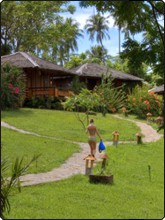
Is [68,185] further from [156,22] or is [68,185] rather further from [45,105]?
[156,22]

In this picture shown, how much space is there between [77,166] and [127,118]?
1.79ft

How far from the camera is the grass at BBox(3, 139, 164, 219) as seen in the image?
1.46 m

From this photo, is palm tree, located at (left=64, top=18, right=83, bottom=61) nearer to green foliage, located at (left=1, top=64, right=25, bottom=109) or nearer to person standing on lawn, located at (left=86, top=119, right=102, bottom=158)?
green foliage, located at (left=1, top=64, right=25, bottom=109)

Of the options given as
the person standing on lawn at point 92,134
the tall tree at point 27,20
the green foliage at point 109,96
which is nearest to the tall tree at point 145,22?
the tall tree at point 27,20

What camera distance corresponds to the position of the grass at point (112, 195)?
1.46 metres

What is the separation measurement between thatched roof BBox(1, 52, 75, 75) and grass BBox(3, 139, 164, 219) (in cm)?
49

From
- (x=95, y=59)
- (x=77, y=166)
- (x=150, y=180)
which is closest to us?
(x=95, y=59)

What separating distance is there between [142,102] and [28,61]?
68cm

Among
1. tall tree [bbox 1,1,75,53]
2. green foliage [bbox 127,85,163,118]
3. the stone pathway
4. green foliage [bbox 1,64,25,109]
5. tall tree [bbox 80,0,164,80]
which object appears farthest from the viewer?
the stone pathway

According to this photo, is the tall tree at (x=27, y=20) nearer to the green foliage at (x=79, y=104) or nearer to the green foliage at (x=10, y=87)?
the green foliage at (x=10, y=87)

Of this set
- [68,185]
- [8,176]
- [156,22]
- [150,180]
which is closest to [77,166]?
[68,185]

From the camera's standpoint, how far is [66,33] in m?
1.18

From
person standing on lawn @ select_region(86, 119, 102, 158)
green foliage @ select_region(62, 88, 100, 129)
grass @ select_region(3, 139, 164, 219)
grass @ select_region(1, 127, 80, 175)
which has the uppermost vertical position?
green foliage @ select_region(62, 88, 100, 129)

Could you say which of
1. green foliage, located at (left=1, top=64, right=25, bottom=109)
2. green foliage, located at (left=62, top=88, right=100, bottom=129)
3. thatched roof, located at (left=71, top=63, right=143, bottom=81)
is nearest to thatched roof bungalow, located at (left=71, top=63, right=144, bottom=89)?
thatched roof, located at (left=71, top=63, right=143, bottom=81)
